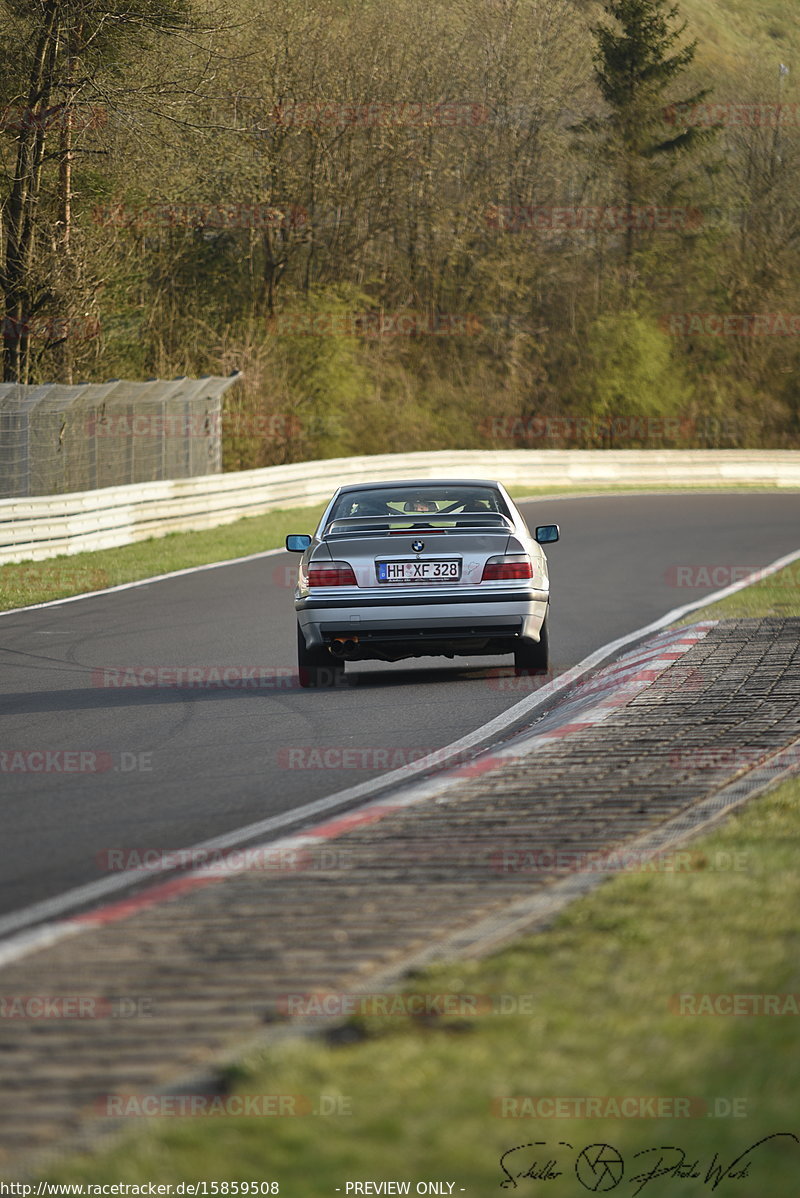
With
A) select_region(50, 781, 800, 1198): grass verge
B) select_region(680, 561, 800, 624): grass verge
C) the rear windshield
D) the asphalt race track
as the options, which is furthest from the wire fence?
select_region(50, 781, 800, 1198): grass verge

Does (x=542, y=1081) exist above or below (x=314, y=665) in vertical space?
above

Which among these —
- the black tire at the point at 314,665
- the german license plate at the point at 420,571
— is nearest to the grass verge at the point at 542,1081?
the german license plate at the point at 420,571

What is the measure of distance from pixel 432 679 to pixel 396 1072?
8.60m

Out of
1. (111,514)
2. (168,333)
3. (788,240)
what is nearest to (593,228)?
(788,240)

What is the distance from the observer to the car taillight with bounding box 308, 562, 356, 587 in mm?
11586

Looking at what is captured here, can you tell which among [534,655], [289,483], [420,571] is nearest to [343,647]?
→ [420,571]

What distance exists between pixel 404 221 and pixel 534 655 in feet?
141

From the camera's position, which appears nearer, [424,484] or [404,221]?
[424,484]

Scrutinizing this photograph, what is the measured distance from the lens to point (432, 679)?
12.4 metres

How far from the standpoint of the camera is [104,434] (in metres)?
26.7

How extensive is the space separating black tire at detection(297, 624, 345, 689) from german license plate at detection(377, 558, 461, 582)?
28.1 inches

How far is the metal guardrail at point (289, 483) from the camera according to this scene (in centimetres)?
2234

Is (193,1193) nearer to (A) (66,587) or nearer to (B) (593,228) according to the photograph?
(A) (66,587)
